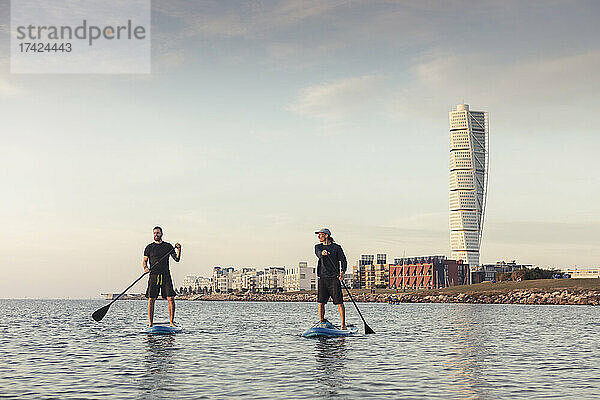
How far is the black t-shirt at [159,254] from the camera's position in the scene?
23359mm

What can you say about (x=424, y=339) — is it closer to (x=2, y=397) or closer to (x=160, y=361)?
(x=160, y=361)

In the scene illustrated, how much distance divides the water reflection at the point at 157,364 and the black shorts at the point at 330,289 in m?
5.13

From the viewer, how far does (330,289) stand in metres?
23.4

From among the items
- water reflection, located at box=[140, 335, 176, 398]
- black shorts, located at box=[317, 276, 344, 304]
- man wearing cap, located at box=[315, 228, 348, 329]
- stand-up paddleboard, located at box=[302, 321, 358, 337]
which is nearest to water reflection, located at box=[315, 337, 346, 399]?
stand-up paddleboard, located at box=[302, 321, 358, 337]

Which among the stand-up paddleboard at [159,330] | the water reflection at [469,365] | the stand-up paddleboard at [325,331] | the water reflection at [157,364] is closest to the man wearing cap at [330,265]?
the stand-up paddleboard at [325,331]

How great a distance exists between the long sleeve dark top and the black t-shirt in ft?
16.1

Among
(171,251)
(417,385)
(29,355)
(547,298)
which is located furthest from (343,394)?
(547,298)

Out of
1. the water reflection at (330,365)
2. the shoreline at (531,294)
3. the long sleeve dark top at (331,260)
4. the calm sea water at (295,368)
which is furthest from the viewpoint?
the shoreline at (531,294)

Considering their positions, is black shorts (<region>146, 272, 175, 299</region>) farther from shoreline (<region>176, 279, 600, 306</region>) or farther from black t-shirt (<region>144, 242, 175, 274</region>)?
shoreline (<region>176, 279, 600, 306</region>)

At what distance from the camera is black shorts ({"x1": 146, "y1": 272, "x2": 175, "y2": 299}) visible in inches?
923

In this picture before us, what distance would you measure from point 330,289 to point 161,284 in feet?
18.5

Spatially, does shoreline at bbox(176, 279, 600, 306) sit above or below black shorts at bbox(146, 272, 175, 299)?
below

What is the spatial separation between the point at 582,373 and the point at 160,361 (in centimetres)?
984

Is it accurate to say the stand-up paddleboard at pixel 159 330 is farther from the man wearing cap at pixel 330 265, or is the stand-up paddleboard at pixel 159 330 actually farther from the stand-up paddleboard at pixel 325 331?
the man wearing cap at pixel 330 265
